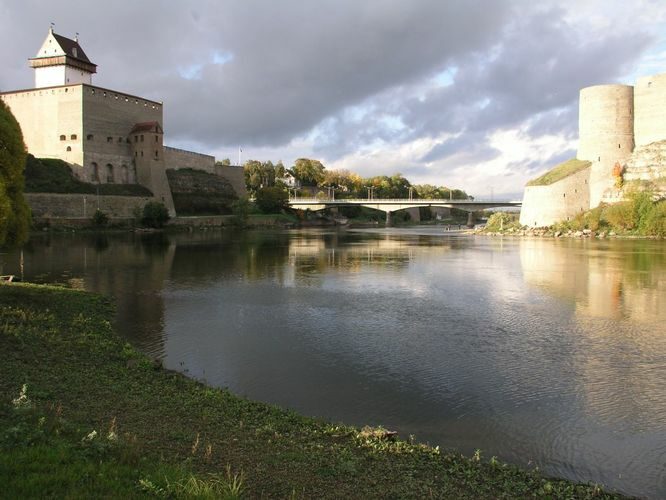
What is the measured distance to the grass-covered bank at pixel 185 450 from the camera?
3818 millimetres

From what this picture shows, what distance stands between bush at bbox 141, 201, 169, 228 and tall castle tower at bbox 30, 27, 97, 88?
697 inches

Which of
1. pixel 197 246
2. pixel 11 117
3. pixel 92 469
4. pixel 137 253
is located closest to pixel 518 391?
pixel 92 469

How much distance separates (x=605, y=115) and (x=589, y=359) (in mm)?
51062

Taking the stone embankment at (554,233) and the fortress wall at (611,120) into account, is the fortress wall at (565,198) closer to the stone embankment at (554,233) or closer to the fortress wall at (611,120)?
the stone embankment at (554,233)

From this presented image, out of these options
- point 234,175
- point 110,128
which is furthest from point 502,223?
point 110,128

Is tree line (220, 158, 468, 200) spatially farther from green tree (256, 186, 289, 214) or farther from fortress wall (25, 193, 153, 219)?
fortress wall (25, 193, 153, 219)

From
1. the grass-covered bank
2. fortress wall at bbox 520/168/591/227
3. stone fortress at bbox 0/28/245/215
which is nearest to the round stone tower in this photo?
fortress wall at bbox 520/168/591/227

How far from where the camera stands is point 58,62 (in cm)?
5519

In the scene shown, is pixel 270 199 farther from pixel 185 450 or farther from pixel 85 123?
pixel 185 450

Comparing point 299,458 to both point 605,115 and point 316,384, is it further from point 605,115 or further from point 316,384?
point 605,115

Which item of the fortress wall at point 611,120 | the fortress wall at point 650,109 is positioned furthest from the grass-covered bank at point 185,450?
the fortress wall at point 650,109

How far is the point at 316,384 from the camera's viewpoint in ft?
27.6

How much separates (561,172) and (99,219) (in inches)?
1805

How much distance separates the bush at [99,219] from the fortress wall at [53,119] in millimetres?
9668
